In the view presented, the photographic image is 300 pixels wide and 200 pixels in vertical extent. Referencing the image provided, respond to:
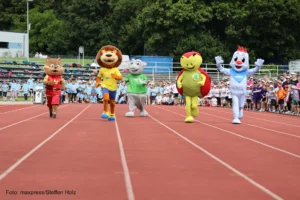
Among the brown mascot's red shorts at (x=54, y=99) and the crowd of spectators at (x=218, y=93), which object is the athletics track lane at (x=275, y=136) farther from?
the crowd of spectators at (x=218, y=93)

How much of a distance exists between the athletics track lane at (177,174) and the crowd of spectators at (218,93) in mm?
14485

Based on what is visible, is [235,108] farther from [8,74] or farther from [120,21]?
[120,21]

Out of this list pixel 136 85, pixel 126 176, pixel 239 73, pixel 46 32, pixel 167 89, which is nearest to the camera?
pixel 126 176

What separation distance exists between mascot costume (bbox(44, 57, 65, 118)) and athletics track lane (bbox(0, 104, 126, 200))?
6.79 m

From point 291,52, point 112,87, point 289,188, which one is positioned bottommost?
point 289,188

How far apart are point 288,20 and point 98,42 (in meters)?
25.4

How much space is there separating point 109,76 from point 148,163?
10.9m

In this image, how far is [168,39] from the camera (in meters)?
57.2

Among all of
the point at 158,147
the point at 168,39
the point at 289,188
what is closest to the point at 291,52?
the point at 168,39

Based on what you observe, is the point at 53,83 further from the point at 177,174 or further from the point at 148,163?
the point at 177,174

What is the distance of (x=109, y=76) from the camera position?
20.8m

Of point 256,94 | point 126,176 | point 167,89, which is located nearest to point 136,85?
point 256,94

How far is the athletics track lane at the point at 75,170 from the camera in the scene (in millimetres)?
7668

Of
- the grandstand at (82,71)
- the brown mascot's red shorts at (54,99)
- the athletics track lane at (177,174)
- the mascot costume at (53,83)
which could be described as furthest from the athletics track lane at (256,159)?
the grandstand at (82,71)
